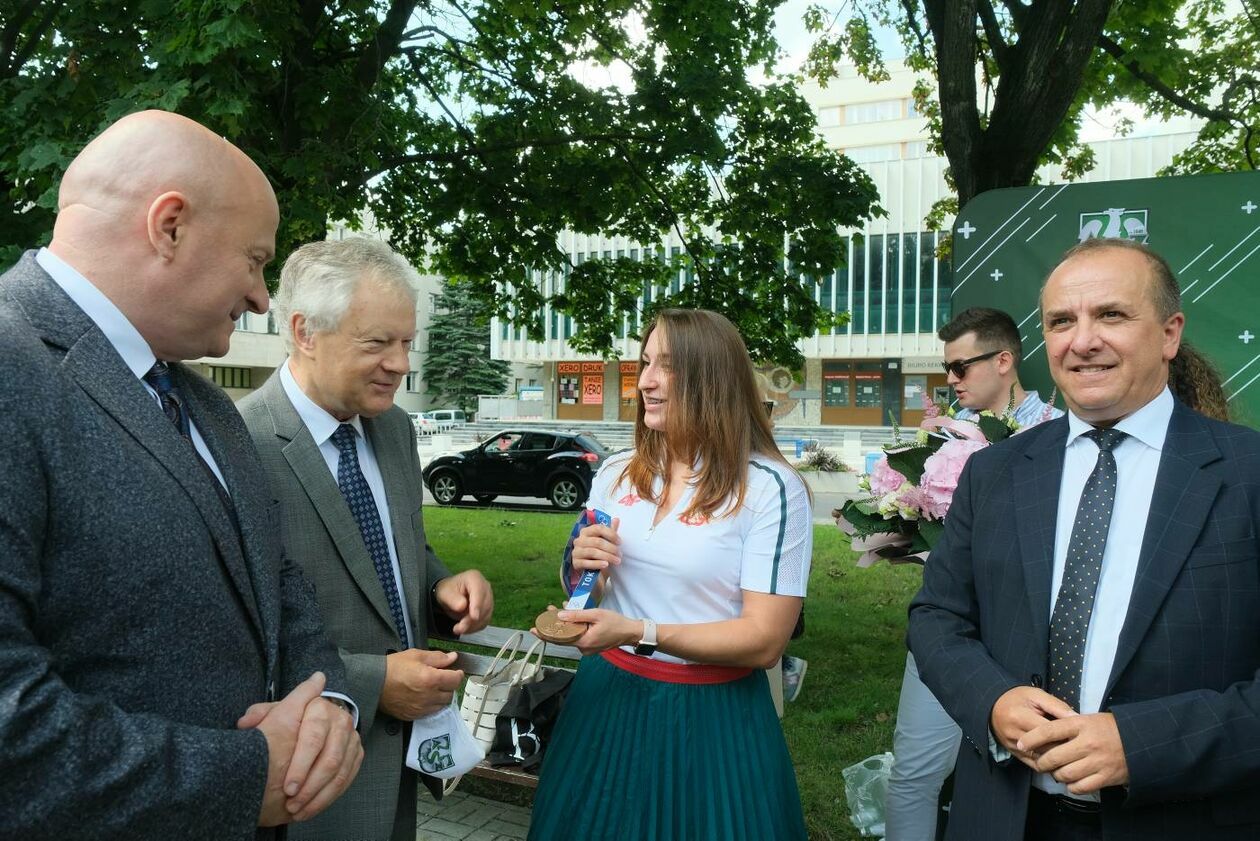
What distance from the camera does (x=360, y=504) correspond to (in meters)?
2.34

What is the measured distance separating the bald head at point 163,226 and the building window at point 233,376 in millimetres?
45460

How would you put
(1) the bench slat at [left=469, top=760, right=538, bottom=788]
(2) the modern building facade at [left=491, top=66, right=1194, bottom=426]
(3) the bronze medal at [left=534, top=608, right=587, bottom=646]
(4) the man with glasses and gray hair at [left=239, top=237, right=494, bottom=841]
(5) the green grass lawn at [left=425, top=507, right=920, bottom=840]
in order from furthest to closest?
1. (2) the modern building facade at [left=491, top=66, right=1194, bottom=426]
2. (5) the green grass lawn at [left=425, top=507, right=920, bottom=840]
3. (1) the bench slat at [left=469, top=760, right=538, bottom=788]
4. (4) the man with glasses and gray hair at [left=239, top=237, right=494, bottom=841]
5. (3) the bronze medal at [left=534, top=608, right=587, bottom=646]

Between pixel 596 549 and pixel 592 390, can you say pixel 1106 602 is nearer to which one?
pixel 596 549

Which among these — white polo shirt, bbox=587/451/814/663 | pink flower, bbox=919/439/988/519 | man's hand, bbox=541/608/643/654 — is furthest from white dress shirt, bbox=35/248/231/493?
pink flower, bbox=919/439/988/519

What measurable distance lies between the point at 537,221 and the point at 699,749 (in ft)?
24.0

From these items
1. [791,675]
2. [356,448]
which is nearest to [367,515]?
[356,448]

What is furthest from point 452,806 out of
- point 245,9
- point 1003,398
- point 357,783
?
point 245,9

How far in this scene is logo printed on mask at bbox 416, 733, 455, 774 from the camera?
216 centimetres

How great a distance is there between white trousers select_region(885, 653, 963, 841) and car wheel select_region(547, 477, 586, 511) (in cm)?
1465

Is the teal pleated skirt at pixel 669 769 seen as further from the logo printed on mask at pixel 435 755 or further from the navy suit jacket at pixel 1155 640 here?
the navy suit jacket at pixel 1155 640

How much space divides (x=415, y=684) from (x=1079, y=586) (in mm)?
1520

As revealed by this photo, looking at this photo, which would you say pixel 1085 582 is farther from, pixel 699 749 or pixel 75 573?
pixel 75 573

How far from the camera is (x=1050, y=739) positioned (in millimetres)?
1588

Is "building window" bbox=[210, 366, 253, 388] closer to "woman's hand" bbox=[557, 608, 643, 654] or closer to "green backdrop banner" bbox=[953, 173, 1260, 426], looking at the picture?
Answer: "green backdrop banner" bbox=[953, 173, 1260, 426]
